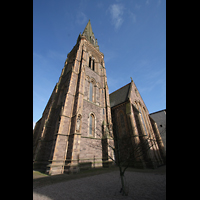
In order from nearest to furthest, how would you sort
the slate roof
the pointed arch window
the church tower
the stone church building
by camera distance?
1. the church tower
2. the stone church building
3. the pointed arch window
4. the slate roof

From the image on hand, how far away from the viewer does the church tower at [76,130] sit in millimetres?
9633

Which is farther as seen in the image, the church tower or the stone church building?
the stone church building

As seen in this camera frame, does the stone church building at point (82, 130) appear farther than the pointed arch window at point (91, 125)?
No

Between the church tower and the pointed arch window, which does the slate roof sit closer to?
the church tower

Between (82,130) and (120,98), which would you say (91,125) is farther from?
(120,98)

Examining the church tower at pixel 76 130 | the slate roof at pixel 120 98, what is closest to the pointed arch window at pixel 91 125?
the church tower at pixel 76 130

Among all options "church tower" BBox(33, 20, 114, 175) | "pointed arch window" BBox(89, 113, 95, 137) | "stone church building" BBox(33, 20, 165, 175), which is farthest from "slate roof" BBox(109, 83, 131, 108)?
"pointed arch window" BBox(89, 113, 95, 137)

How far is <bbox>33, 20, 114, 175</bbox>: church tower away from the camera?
963 centimetres

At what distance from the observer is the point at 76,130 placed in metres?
10.6

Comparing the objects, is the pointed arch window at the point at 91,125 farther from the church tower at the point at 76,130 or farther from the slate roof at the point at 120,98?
the slate roof at the point at 120,98
